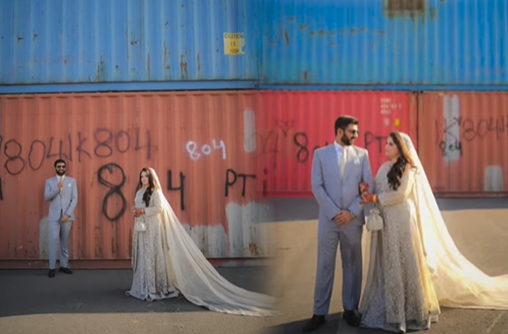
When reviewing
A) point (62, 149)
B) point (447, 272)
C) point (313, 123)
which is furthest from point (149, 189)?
point (313, 123)

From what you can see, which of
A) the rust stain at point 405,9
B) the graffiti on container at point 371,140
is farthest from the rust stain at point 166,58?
the rust stain at point 405,9

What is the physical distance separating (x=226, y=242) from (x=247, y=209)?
51cm

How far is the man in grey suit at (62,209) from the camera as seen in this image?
6914mm

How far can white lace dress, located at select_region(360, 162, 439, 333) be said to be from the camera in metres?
3.89

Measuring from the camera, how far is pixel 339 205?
3865 millimetres

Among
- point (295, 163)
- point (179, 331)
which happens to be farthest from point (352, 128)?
point (295, 163)

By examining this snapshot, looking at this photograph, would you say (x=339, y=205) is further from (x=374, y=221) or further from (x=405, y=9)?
(x=405, y=9)

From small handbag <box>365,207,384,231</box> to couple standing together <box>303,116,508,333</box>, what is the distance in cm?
1

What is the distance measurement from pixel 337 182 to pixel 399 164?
506 millimetres

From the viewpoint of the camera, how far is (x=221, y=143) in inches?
278

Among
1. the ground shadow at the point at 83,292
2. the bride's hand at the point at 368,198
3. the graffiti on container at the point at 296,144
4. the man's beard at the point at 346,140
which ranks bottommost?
the ground shadow at the point at 83,292

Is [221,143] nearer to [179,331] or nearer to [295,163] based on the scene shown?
[179,331]

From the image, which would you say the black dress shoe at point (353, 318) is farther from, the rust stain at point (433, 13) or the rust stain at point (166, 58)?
the rust stain at point (433, 13)

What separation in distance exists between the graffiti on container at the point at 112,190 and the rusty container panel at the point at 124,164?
13 millimetres
